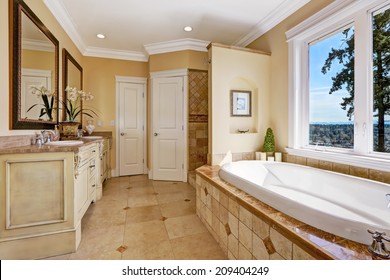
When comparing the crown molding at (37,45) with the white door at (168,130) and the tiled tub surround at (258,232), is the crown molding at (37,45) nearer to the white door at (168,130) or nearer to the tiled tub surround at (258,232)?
the white door at (168,130)

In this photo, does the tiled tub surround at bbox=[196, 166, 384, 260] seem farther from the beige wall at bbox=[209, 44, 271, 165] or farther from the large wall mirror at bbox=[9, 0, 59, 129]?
the large wall mirror at bbox=[9, 0, 59, 129]

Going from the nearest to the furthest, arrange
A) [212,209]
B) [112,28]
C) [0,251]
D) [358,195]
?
[0,251], [358,195], [212,209], [112,28]

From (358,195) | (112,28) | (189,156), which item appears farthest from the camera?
(189,156)

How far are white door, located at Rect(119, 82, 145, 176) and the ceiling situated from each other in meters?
0.84

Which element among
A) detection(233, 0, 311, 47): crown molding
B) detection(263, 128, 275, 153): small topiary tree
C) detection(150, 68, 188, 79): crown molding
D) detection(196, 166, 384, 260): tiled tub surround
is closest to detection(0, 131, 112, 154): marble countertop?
detection(196, 166, 384, 260): tiled tub surround

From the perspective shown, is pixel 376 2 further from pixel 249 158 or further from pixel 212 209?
pixel 212 209

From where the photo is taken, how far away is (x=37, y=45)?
2070 mm

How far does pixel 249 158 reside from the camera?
9.33 ft

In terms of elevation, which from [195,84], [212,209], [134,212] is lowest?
[134,212]

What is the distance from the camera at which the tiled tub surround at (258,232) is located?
86 cm

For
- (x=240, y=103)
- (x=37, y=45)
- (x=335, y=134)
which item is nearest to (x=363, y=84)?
(x=335, y=134)

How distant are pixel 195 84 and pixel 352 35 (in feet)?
7.67

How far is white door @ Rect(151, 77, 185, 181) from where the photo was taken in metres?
3.70

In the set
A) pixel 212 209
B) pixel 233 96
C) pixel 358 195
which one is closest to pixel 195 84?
pixel 233 96
